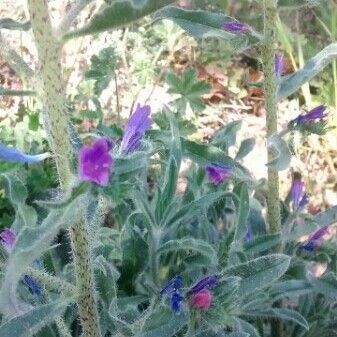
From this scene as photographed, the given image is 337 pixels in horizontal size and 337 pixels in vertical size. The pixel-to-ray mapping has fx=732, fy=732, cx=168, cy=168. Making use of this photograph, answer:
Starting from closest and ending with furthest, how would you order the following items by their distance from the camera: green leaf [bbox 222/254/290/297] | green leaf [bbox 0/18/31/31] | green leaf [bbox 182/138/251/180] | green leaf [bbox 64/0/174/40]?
green leaf [bbox 64/0/174/40] → green leaf [bbox 0/18/31/31] → green leaf [bbox 222/254/290/297] → green leaf [bbox 182/138/251/180]

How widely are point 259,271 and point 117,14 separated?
0.76 metres

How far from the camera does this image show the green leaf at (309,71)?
1822 millimetres

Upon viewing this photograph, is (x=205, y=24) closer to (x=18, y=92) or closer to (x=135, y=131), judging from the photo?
(x=135, y=131)

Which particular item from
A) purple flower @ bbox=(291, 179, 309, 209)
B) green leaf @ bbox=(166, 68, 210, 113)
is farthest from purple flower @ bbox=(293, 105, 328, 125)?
green leaf @ bbox=(166, 68, 210, 113)

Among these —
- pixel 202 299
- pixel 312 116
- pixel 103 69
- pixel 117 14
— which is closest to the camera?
pixel 117 14

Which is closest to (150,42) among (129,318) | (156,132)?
(156,132)

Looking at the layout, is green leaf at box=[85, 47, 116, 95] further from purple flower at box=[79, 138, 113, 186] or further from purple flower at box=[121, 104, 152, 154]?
purple flower at box=[79, 138, 113, 186]

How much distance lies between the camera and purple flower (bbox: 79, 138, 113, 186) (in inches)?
44.7

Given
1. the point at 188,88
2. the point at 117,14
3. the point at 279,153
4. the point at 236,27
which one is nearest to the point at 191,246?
the point at 279,153

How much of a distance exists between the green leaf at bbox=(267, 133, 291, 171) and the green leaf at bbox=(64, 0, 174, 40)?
0.71 metres

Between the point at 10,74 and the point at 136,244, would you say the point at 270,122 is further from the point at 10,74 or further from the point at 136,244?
the point at 10,74

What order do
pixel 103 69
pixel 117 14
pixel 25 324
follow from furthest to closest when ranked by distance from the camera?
pixel 103 69 < pixel 25 324 < pixel 117 14

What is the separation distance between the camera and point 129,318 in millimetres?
1683

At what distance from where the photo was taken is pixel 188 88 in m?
2.83
